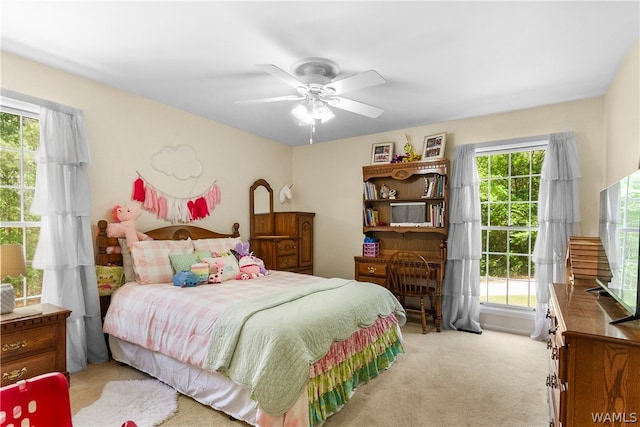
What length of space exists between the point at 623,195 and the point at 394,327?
6.38 feet

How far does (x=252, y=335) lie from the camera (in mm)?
1887

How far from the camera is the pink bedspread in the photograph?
2.17m

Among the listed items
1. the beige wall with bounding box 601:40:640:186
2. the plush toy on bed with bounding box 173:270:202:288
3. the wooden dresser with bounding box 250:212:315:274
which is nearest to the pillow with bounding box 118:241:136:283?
the plush toy on bed with bounding box 173:270:202:288

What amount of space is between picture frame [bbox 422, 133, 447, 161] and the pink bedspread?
7.73 ft

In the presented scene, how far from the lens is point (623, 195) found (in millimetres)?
1619

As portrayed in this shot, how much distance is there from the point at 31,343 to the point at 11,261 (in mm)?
544

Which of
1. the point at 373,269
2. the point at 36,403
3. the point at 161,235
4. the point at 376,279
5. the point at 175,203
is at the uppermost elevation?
the point at 175,203

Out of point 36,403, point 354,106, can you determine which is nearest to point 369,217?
point 354,106

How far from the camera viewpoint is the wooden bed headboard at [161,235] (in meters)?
2.96

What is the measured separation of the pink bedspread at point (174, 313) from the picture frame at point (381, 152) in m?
2.26

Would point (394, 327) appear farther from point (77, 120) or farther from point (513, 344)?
point (77, 120)

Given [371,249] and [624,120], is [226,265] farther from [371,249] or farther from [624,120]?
[624,120]

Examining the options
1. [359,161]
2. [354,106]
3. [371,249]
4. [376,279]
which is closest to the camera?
[354,106]

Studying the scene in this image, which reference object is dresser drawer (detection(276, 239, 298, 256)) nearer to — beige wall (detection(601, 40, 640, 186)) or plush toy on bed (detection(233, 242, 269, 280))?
plush toy on bed (detection(233, 242, 269, 280))
